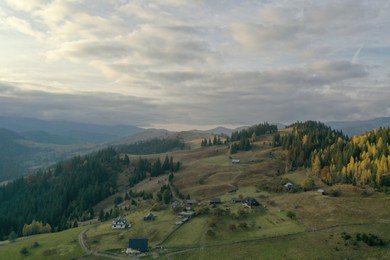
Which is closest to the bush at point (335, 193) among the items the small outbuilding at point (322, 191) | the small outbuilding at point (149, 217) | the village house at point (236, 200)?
the small outbuilding at point (322, 191)

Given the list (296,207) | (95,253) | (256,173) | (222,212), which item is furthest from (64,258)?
(256,173)

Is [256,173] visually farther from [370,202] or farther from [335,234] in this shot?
[335,234]

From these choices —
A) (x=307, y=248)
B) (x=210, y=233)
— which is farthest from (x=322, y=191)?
(x=210, y=233)

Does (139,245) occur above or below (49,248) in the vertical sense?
above

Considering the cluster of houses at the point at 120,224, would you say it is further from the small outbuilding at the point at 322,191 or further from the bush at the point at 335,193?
the bush at the point at 335,193

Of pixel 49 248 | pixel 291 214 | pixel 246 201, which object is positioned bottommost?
pixel 49 248

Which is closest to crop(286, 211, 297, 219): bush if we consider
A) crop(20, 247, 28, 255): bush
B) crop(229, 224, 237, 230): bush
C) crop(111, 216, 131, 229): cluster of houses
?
crop(229, 224, 237, 230): bush

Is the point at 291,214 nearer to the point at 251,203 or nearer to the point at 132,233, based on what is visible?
the point at 251,203

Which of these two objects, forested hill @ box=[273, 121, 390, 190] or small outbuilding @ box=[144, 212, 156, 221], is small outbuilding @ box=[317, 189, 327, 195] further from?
small outbuilding @ box=[144, 212, 156, 221]
